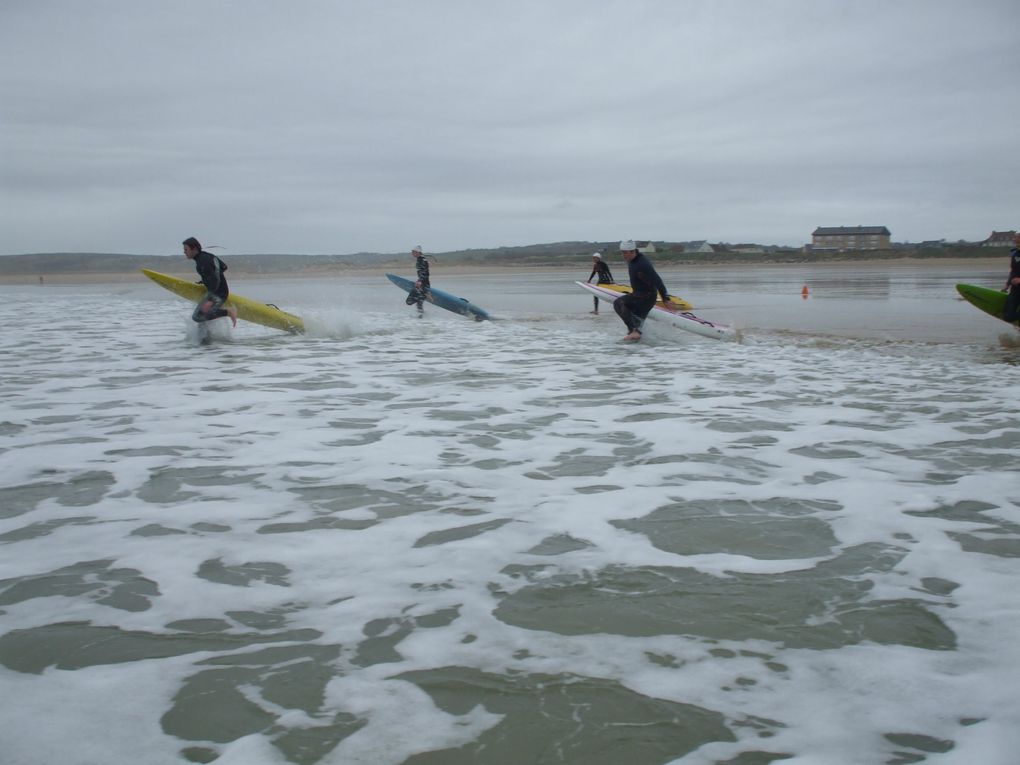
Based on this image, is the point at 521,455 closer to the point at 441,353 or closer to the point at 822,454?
the point at 822,454

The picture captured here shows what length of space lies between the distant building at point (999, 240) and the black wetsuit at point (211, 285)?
272 feet

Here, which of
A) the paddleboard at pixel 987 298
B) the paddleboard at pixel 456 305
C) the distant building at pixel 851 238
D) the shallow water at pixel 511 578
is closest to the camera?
the shallow water at pixel 511 578

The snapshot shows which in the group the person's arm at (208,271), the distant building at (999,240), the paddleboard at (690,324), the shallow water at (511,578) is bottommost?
the shallow water at (511,578)

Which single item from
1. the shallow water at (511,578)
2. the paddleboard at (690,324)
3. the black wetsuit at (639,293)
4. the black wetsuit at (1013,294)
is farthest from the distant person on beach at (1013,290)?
the shallow water at (511,578)

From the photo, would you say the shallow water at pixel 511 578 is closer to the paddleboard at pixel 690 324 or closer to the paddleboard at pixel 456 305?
the paddleboard at pixel 690 324

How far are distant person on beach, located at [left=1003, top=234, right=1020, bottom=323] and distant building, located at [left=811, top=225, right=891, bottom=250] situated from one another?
102149mm

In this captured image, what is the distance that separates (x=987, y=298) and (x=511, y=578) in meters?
14.1

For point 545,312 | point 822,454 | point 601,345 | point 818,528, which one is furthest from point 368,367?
point 545,312

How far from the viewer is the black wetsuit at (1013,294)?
12.8 m

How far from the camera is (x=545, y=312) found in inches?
832

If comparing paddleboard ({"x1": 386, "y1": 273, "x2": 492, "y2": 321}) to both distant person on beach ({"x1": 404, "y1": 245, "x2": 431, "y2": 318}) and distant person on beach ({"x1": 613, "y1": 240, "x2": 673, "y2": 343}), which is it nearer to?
distant person on beach ({"x1": 404, "y1": 245, "x2": 431, "y2": 318})

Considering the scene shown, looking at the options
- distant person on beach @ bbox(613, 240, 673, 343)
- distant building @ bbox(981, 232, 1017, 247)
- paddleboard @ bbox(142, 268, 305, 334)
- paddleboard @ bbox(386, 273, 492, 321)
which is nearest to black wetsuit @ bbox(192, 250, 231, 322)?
paddleboard @ bbox(142, 268, 305, 334)

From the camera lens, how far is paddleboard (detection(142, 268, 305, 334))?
14.2 m

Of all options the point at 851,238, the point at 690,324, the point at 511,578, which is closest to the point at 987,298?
the point at 690,324
